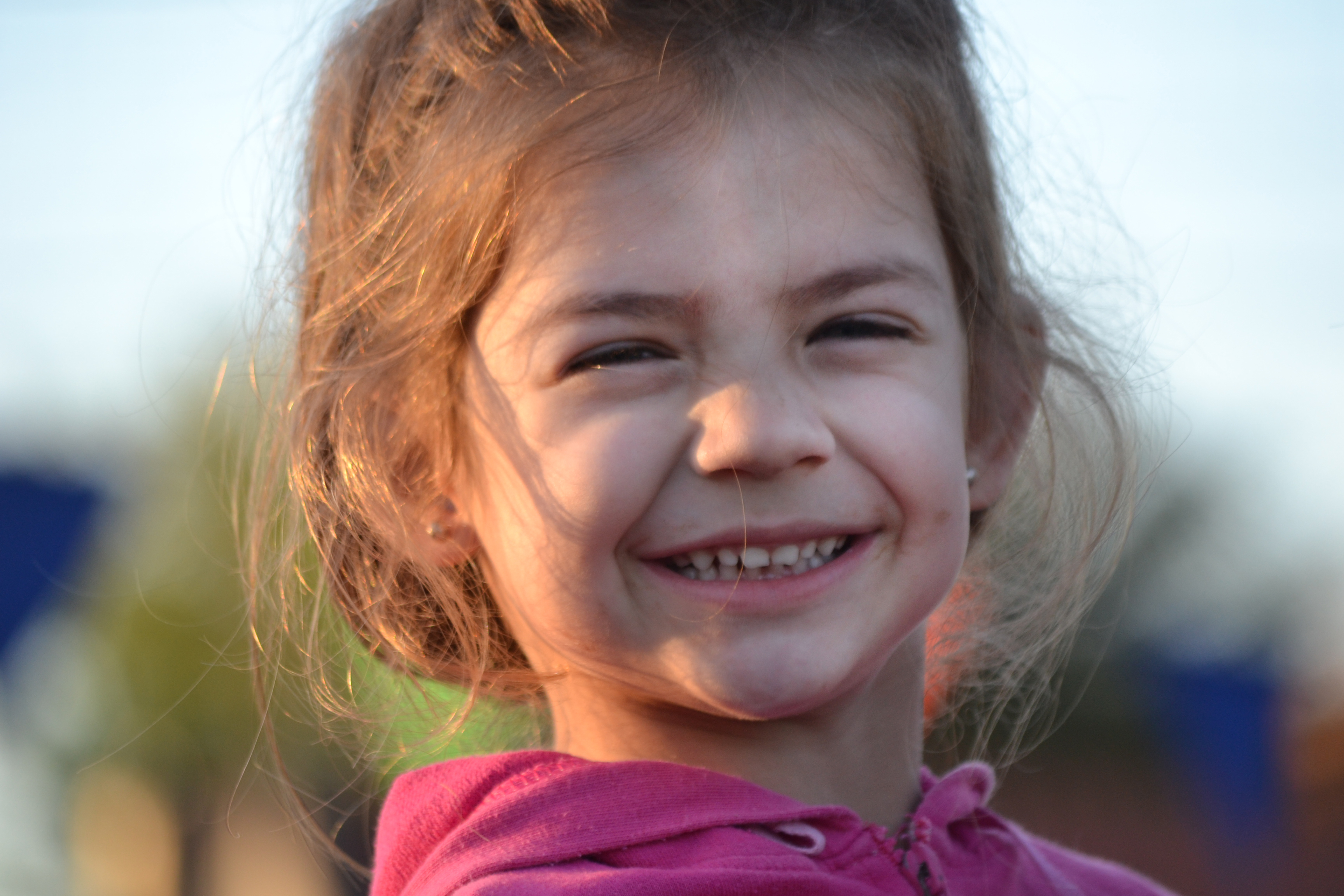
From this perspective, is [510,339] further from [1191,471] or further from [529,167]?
[1191,471]

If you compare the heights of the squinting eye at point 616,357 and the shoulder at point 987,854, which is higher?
the squinting eye at point 616,357

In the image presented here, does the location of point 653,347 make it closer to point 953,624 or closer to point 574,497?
point 574,497

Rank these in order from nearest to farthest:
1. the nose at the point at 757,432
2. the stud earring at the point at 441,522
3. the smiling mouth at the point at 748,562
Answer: the nose at the point at 757,432 < the smiling mouth at the point at 748,562 < the stud earring at the point at 441,522

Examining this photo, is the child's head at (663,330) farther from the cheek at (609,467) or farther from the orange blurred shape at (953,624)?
the orange blurred shape at (953,624)

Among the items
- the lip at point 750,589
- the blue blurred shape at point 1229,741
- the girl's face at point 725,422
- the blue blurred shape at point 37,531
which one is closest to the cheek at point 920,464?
the girl's face at point 725,422

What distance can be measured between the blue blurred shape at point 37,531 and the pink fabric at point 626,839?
6.31 m

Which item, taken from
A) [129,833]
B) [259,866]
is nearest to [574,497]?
[259,866]

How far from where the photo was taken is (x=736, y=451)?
134 cm

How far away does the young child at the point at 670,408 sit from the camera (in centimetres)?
140

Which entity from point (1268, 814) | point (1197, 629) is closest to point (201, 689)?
point (1197, 629)

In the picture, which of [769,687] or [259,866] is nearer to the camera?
[769,687]

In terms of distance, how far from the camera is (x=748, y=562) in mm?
1444

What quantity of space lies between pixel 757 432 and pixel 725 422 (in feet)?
0.13

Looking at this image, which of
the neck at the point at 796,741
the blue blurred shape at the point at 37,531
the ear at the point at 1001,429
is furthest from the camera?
the blue blurred shape at the point at 37,531
